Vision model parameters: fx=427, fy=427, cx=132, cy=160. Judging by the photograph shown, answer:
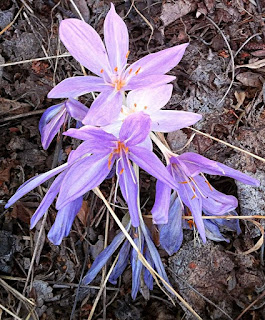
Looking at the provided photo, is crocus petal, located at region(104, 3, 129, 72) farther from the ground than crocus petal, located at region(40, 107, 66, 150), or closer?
farther from the ground

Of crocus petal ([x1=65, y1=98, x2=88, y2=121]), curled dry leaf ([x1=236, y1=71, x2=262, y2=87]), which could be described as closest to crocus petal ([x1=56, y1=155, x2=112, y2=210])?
crocus petal ([x1=65, y1=98, x2=88, y2=121])

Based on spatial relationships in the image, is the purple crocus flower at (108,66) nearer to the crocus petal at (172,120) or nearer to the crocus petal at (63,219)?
the crocus petal at (172,120)

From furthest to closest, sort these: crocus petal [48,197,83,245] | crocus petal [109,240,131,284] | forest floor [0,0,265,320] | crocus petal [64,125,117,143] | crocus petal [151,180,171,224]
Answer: forest floor [0,0,265,320]
crocus petal [109,240,131,284]
crocus petal [48,197,83,245]
crocus petal [151,180,171,224]
crocus petal [64,125,117,143]

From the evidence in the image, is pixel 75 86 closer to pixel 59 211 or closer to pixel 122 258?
pixel 59 211

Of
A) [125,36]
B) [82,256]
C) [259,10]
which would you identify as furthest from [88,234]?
[259,10]

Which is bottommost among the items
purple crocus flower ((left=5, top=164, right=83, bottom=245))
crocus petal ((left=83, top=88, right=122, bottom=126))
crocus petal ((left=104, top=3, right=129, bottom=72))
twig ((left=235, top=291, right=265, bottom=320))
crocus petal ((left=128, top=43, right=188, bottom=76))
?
twig ((left=235, top=291, right=265, bottom=320))

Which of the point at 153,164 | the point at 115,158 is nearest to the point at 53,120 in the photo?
the point at 115,158

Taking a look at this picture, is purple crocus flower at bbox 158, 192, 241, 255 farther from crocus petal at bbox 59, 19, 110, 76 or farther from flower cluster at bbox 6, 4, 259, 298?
crocus petal at bbox 59, 19, 110, 76

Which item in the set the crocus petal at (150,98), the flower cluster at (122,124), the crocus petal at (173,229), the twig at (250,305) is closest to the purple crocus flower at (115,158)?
the flower cluster at (122,124)
